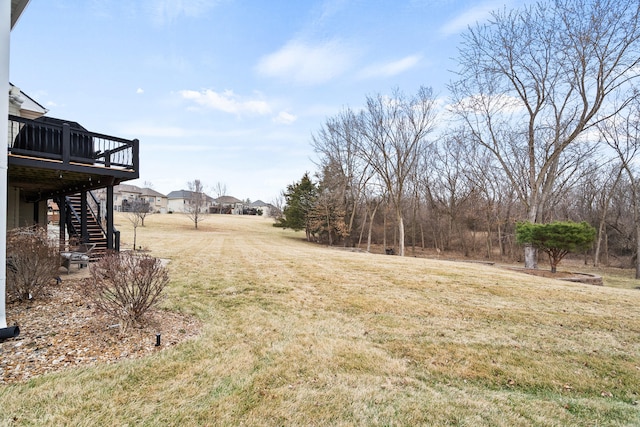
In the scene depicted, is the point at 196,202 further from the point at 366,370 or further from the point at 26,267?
the point at 366,370

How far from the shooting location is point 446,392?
278 centimetres

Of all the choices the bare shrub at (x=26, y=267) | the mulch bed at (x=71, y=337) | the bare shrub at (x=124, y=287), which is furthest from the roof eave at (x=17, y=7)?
the mulch bed at (x=71, y=337)

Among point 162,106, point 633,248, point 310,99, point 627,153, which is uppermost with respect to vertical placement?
point 310,99

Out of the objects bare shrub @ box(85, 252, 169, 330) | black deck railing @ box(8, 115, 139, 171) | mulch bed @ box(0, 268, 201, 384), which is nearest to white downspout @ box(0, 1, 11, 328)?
mulch bed @ box(0, 268, 201, 384)

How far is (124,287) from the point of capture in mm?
3902

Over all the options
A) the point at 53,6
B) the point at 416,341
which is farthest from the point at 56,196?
the point at 416,341

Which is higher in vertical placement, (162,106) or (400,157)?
(162,106)

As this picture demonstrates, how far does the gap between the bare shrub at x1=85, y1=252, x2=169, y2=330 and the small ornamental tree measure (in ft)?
43.7

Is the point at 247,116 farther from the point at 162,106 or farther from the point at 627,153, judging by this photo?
the point at 627,153

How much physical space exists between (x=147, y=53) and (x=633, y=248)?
104 feet

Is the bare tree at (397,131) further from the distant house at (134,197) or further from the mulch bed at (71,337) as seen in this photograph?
the distant house at (134,197)

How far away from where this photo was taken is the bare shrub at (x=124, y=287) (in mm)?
3893

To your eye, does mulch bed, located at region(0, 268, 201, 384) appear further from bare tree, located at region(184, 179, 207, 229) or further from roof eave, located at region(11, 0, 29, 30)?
bare tree, located at region(184, 179, 207, 229)

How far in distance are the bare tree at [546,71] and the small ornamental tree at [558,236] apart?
92 cm
